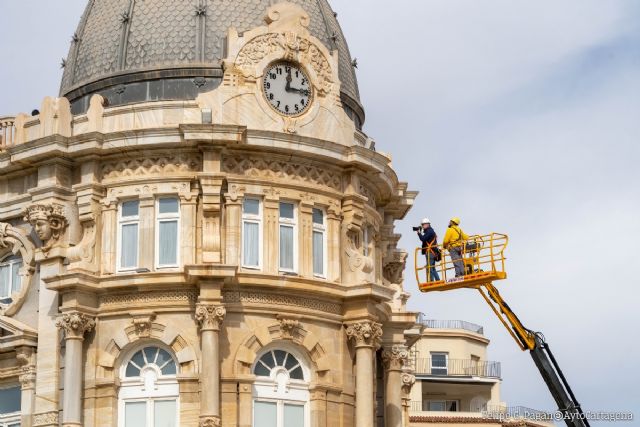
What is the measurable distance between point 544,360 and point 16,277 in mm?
17811

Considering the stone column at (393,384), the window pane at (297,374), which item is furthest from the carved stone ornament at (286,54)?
the stone column at (393,384)

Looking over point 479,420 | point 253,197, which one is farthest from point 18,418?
point 479,420

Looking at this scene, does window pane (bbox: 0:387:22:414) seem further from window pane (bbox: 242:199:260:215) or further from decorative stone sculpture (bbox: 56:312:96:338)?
window pane (bbox: 242:199:260:215)

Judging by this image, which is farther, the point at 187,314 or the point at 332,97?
the point at 332,97

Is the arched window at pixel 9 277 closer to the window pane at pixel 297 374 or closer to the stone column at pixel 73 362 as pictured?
the stone column at pixel 73 362

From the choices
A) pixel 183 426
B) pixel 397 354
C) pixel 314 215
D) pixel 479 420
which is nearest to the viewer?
pixel 183 426

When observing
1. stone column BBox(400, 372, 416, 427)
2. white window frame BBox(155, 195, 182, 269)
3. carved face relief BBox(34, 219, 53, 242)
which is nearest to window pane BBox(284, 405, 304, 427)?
white window frame BBox(155, 195, 182, 269)

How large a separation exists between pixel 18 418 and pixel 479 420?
40.7 meters

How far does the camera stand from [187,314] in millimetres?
51938

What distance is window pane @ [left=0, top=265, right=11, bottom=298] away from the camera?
55844 millimetres

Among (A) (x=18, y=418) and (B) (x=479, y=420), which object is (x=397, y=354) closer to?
(A) (x=18, y=418)

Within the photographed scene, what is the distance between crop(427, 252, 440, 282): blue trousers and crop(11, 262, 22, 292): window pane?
13.7 meters

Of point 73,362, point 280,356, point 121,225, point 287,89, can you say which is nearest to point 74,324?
point 73,362

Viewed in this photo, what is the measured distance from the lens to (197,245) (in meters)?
Answer: 52.8
